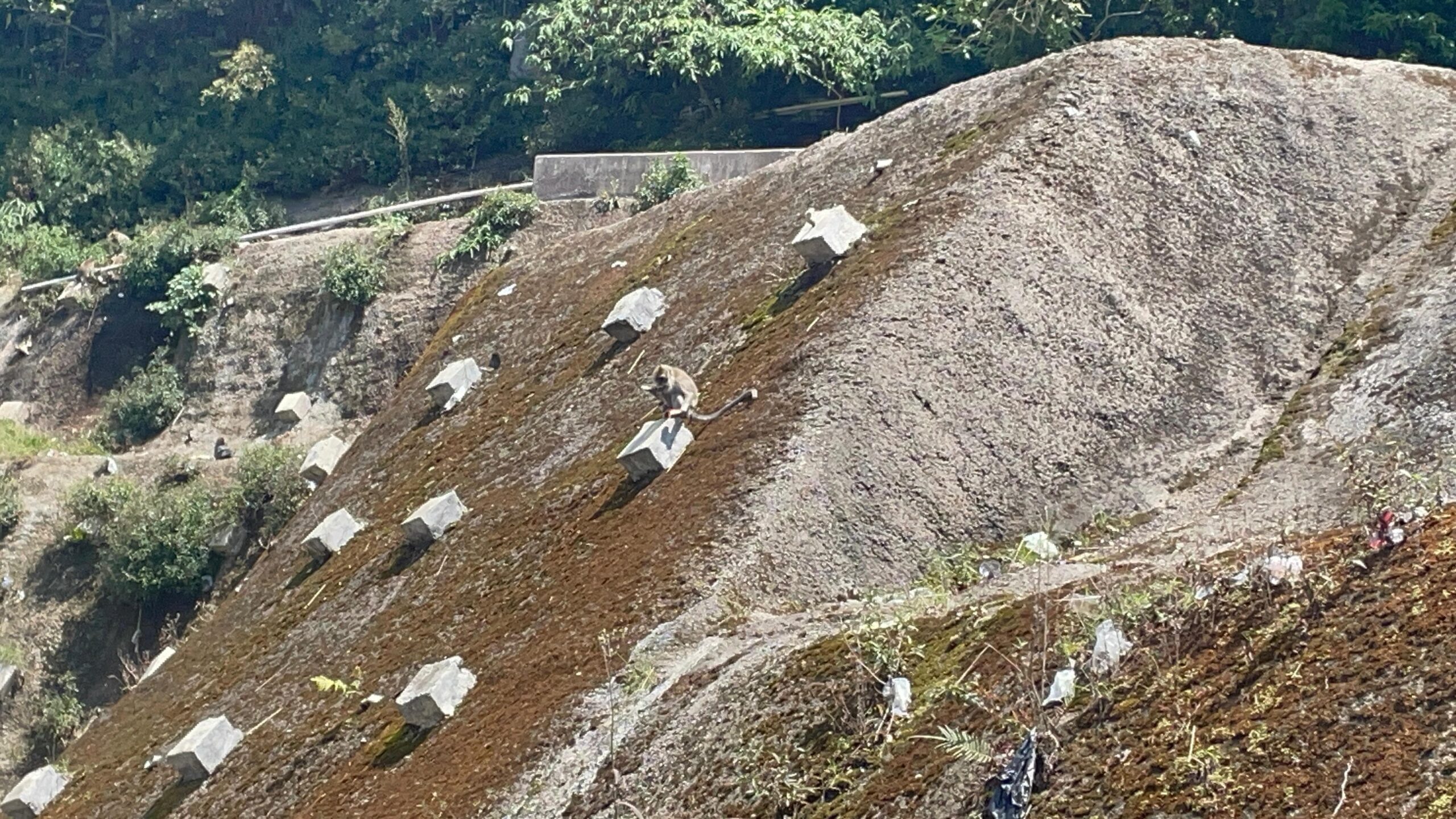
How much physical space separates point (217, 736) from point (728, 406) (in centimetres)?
381

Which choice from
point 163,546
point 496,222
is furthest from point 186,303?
point 163,546

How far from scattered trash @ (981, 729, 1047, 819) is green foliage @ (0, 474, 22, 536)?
1692 cm

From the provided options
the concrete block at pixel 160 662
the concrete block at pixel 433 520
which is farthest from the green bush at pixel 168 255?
the concrete block at pixel 433 520

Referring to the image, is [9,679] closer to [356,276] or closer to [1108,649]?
[356,276]

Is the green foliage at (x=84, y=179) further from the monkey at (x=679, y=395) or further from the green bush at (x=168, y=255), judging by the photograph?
the monkey at (x=679, y=395)

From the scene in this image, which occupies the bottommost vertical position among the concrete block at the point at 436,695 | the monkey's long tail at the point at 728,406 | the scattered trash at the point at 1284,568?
the concrete block at the point at 436,695

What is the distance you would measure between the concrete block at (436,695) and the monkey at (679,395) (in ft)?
6.63

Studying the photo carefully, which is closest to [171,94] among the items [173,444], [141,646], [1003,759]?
[173,444]

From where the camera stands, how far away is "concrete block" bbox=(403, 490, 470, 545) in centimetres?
1092

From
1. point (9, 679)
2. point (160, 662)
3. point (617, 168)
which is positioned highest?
point (617, 168)

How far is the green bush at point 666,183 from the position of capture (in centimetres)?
1853

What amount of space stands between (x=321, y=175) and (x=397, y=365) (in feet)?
32.8

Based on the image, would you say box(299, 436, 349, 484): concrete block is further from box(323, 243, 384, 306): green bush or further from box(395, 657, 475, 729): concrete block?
box(395, 657, 475, 729): concrete block

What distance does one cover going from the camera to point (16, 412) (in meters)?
23.2
